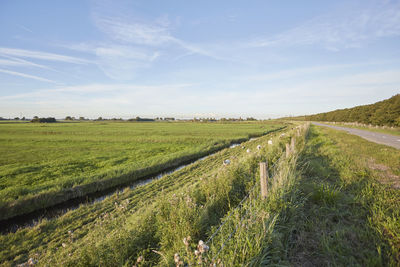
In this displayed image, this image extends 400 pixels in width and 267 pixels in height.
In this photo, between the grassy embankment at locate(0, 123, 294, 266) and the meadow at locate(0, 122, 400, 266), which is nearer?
the meadow at locate(0, 122, 400, 266)

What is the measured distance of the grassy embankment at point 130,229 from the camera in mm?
3320

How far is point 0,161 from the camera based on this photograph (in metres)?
14.3

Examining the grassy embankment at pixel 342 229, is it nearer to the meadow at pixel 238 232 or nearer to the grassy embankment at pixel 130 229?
the meadow at pixel 238 232

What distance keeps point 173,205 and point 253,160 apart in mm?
4945

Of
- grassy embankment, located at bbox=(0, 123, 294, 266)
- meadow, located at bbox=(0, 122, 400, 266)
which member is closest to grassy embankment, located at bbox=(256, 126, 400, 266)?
meadow, located at bbox=(0, 122, 400, 266)

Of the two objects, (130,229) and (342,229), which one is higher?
(342,229)

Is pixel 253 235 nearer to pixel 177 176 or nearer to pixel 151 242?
pixel 151 242

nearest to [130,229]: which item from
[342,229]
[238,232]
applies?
[238,232]

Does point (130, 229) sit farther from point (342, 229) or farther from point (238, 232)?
point (342, 229)

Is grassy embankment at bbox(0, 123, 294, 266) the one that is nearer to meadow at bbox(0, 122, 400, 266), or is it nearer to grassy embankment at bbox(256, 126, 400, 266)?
meadow at bbox(0, 122, 400, 266)

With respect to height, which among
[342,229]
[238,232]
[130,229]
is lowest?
[130,229]

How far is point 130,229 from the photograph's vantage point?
3.90 metres

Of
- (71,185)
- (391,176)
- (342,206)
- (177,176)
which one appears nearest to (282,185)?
(342,206)

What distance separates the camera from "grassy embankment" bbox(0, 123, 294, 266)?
332 cm
